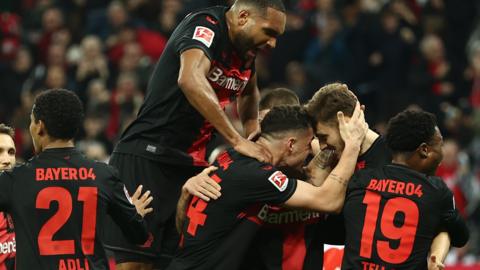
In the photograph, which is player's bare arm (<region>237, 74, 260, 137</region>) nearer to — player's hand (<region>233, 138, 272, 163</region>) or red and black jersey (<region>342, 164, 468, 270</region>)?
player's hand (<region>233, 138, 272, 163</region>)

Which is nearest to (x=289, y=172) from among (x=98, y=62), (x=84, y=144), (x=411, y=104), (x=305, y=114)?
(x=305, y=114)

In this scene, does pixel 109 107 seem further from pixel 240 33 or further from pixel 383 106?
pixel 240 33

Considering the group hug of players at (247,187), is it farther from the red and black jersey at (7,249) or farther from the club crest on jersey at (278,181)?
the red and black jersey at (7,249)

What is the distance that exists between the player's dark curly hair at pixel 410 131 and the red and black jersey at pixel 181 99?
118 cm

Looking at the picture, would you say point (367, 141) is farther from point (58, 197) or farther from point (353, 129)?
point (58, 197)

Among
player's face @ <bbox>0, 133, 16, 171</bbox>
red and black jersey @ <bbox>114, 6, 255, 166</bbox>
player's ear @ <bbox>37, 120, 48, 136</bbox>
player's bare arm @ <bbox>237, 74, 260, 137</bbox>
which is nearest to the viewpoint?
player's ear @ <bbox>37, 120, 48, 136</bbox>

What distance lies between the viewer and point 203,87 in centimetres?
607

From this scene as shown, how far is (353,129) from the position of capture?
5.97m

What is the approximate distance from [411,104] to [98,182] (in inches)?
282

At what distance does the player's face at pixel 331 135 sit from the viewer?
604 centimetres

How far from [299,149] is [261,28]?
2.55 ft

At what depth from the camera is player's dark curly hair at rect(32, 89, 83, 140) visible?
5754mm

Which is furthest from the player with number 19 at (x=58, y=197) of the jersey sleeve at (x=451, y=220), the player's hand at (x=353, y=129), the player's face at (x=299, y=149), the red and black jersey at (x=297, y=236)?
the jersey sleeve at (x=451, y=220)

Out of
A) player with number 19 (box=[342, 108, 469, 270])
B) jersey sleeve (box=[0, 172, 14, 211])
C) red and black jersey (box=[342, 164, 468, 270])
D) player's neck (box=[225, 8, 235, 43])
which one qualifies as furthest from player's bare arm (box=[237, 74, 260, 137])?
jersey sleeve (box=[0, 172, 14, 211])
